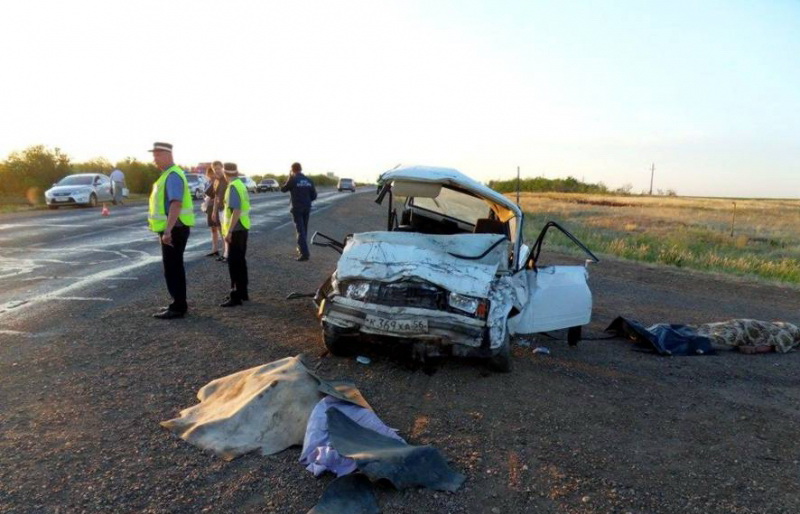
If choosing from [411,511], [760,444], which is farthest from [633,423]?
[411,511]

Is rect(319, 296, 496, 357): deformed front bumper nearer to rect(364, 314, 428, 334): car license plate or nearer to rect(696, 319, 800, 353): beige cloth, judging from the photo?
rect(364, 314, 428, 334): car license plate

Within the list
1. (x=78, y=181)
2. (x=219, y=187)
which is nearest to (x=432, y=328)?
(x=219, y=187)

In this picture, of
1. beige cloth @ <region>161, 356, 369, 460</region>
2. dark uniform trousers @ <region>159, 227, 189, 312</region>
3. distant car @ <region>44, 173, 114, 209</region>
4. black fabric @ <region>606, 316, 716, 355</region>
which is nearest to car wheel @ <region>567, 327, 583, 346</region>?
black fabric @ <region>606, 316, 716, 355</region>

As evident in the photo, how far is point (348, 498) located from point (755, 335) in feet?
19.7

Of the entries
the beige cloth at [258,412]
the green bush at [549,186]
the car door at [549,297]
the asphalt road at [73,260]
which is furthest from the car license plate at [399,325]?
the green bush at [549,186]

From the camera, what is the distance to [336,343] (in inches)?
217

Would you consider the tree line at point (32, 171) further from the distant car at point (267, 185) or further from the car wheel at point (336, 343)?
the car wheel at point (336, 343)

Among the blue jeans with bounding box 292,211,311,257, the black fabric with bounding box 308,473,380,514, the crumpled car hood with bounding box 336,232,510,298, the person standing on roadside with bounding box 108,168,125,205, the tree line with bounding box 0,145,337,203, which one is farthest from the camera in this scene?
the tree line with bounding box 0,145,337,203

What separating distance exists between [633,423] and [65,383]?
14.6 feet

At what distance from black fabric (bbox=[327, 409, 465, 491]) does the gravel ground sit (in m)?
0.09

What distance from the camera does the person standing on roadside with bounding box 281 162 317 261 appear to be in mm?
12203

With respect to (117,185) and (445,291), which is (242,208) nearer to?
(445,291)

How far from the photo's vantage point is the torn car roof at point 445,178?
6234mm

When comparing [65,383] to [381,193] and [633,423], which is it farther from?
[633,423]
